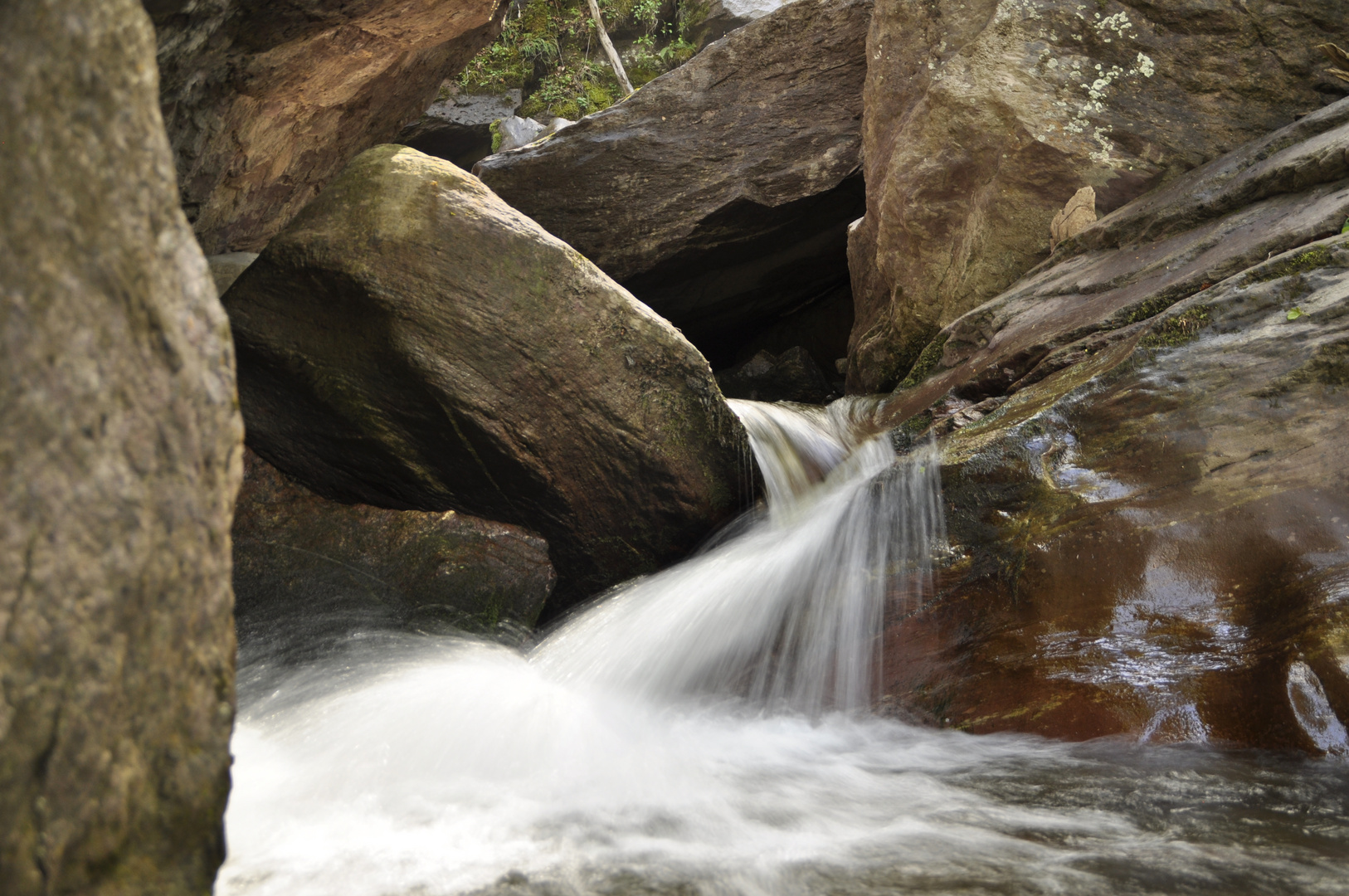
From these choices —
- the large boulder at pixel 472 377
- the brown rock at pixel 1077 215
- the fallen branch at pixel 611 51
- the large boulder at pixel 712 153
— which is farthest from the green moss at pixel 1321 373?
the fallen branch at pixel 611 51

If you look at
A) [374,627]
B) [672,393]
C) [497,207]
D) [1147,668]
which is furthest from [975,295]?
[374,627]

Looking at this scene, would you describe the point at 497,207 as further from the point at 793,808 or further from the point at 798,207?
the point at 798,207

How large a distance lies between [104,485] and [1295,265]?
4404mm

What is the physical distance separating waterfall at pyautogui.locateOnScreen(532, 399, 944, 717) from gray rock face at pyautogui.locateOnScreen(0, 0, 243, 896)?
2.59 meters

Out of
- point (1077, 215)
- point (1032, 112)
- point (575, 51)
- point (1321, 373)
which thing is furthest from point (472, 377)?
point (575, 51)

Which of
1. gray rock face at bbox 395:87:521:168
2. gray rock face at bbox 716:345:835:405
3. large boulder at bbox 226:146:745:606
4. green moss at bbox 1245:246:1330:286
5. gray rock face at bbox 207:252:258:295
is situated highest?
gray rock face at bbox 395:87:521:168

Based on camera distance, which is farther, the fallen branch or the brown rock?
the fallen branch

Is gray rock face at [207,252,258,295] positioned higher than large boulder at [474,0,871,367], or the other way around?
large boulder at [474,0,871,367]

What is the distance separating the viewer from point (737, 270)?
11102mm

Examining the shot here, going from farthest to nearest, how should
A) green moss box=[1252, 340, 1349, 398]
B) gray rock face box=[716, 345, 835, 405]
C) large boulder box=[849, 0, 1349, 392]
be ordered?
gray rock face box=[716, 345, 835, 405], large boulder box=[849, 0, 1349, 392], green moss box=[1252, 340, 1349, 398]

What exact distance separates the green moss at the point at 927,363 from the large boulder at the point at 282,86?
380 centimetres

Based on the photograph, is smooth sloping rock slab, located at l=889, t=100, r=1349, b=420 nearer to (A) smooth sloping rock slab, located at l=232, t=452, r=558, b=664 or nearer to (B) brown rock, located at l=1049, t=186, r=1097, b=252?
(B) brown rock, located at l=1049, t=186, r=1097, b=252

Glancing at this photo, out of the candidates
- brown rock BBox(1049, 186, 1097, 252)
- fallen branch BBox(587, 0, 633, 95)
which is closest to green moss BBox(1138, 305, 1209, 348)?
brown rock BBox(1049, 186, 1097, 252)

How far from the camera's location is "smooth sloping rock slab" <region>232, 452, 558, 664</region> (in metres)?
4.73
